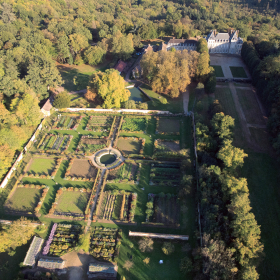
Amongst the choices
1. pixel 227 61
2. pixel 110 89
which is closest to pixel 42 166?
pixel 110 89

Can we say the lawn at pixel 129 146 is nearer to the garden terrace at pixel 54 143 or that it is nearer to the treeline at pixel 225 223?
the garden terrace at pixel 54 143

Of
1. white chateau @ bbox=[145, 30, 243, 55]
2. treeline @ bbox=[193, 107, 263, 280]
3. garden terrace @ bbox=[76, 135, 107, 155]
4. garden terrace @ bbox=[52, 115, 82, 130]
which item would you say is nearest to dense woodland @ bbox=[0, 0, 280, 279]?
treeline @ bbox=[193, 107, 263, 280]

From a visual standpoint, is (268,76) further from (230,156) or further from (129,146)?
(129,146)

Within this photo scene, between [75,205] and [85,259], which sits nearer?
[85,259]

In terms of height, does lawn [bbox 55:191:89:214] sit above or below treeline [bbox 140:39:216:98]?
A: below

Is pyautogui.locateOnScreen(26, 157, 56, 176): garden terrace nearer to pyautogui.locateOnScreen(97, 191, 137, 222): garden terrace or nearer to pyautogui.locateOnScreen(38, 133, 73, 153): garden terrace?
pyautogui.locateOnScreen(38, 133, 73, 153): garden terrace

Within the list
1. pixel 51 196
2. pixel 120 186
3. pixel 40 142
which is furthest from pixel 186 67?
pixel 51 196

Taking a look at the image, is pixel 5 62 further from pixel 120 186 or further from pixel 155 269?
pixel 155 269
